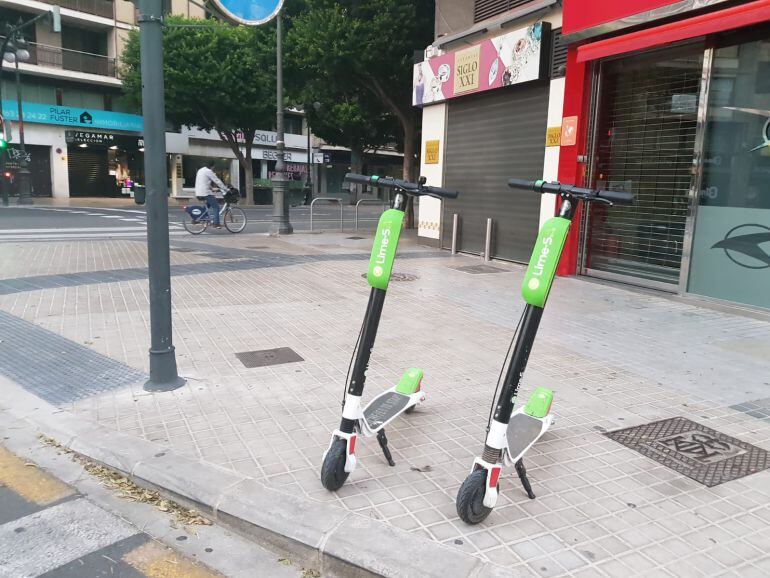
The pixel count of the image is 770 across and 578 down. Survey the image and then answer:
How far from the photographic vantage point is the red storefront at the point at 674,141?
23.6 feet

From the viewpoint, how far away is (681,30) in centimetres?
733

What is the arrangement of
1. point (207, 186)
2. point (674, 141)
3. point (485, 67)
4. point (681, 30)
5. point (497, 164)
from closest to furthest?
point (681, 30) → point (674, 141) → point (485, 67) → point (497, 164) → point (207, 186)

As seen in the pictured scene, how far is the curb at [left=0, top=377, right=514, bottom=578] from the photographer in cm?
256

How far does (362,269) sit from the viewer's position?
34.9ft

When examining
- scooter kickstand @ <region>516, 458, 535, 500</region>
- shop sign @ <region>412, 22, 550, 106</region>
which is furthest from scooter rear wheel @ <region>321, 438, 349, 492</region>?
shop sign @ <region>412, 22, 550, 106</region>

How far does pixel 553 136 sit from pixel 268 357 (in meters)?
6.80

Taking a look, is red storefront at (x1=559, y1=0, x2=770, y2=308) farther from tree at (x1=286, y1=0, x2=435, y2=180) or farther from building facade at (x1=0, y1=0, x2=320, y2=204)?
building facade at (x1=0, y1=0, x2=320, y2=204)

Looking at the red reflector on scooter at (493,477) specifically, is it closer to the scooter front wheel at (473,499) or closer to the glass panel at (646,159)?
the scooter front wheel at (473,499)

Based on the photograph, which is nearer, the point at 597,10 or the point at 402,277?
the point at 597,10

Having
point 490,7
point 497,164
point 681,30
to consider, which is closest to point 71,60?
point 490,7

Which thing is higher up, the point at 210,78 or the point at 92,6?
the point at 92,6

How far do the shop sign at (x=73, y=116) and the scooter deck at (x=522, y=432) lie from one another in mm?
35329

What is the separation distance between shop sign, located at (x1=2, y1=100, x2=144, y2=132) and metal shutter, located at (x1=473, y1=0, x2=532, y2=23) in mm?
27078

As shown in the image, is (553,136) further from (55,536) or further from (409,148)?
(55,536)
